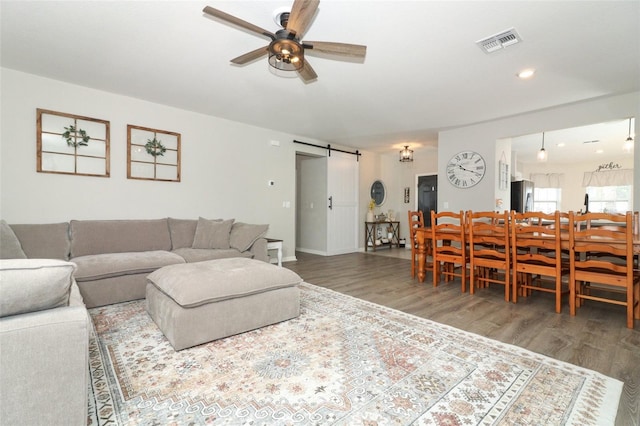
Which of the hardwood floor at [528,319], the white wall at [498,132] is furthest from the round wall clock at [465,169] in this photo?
the hardwood floor at [528,319]

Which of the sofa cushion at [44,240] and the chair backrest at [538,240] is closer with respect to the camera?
the chair backrest at [538,240]

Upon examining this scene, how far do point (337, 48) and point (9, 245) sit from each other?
335 centimetres

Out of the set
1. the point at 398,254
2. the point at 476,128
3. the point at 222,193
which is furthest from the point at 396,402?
the point at 398,254

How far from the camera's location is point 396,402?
1.52 m

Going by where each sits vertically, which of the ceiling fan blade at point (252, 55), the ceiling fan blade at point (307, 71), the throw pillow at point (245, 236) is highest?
the ceiling fan blade at point (252, 55)

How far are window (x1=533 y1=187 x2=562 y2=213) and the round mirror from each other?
16.7 feet

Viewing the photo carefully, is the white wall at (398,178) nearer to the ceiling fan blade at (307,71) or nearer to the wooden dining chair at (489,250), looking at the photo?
the wooden dining chair at (489,250)

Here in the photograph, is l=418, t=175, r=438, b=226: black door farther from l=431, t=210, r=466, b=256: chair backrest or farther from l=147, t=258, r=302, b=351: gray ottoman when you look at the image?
l=147, t=258, r=302, b=351: gray ottoman

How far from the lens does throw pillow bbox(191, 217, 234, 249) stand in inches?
158

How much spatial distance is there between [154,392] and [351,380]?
1074mm

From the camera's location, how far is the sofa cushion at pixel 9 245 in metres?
2.65

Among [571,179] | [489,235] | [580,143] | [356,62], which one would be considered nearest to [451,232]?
[489,235]

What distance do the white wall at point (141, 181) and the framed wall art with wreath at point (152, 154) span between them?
75 millimetres

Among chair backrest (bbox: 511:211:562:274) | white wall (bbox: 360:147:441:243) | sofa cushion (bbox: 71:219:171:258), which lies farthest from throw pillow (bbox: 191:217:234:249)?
white wall (bbox: 360:147:441:243)
